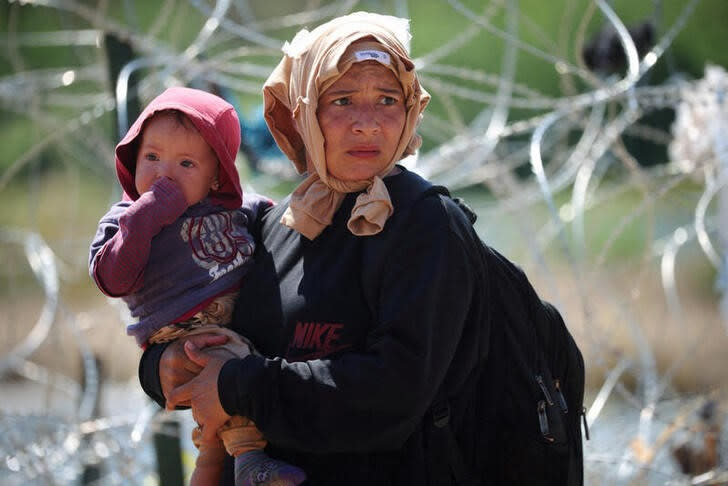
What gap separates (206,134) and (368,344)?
41 cm

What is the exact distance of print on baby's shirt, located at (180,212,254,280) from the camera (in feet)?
5.04

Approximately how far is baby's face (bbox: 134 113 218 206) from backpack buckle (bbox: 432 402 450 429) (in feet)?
1.56

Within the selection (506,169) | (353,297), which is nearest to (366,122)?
(353,297)

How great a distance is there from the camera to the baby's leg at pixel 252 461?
141cm

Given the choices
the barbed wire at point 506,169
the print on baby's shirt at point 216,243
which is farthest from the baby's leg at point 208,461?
the barbed wire at point 506,169

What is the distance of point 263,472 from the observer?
4.66 ft

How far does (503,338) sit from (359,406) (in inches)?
10.0

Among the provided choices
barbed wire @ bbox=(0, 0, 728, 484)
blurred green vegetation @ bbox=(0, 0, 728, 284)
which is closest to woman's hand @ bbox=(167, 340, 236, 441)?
barbed wire @ bbox=(0, 0, 728, 484)

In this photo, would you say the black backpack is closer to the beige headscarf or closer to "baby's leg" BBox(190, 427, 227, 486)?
the beige headscarf

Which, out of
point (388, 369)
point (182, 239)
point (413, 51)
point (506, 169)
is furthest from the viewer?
point (413, 51)

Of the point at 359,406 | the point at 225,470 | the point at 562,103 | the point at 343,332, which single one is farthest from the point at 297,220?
the point at 562,103

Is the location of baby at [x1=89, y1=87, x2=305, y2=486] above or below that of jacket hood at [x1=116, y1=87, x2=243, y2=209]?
below

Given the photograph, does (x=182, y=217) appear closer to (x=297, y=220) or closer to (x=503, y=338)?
(x=297, y=220)

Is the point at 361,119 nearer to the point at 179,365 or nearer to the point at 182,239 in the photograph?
the point at 182,239
